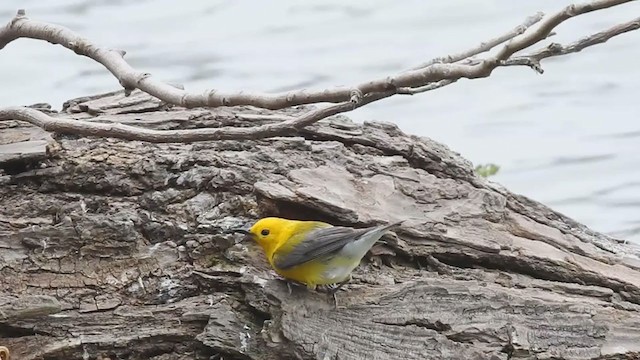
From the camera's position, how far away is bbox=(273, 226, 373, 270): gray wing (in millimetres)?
2082

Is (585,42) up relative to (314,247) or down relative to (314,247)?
up

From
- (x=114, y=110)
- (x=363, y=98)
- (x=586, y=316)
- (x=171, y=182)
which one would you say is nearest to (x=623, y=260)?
(x=586, y=316)

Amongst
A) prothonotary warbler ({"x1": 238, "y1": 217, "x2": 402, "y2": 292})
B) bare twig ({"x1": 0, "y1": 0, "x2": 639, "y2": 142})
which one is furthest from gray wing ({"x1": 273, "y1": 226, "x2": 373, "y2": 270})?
bare twig ({"x1": 0, "y1": 0, "x2": 639, "y2": 142})

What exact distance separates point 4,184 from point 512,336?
109cm

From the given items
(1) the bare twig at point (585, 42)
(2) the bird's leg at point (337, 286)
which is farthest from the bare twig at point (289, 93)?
(2) the bird's leg at point (337, 286)

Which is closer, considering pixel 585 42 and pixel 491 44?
pixel 585 42

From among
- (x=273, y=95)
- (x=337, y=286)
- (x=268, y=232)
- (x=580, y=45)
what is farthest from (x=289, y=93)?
(x=580, y=45)

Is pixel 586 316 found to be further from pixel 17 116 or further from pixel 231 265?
pixel 17 116

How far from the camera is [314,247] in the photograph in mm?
2139

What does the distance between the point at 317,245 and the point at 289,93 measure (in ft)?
1.03

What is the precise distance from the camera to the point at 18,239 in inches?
83.1

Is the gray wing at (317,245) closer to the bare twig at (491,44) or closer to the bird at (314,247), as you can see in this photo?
the bird at (314,247)

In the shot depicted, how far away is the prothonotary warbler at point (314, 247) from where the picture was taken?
6.87 ft

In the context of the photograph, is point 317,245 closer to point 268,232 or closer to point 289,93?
point 268,232
